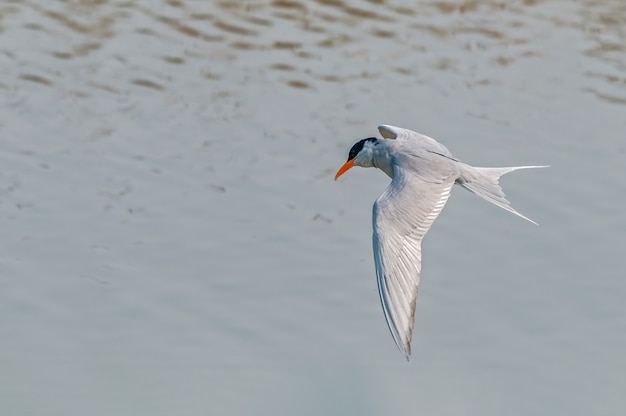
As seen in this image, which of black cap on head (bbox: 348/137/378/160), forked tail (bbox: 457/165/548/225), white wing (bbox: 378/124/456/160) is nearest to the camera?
forked tail (bbox: 457/165/548/225)

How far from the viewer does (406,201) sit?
321 inches

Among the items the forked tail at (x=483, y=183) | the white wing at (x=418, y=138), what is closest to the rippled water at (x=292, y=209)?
the white wing at (x=418, y=138)

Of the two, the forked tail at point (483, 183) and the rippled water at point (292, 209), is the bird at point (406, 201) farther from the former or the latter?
the rippled water at point (292, 209)

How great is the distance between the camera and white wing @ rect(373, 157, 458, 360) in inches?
282

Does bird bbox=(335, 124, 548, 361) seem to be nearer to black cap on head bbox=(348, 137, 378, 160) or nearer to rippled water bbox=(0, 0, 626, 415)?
black cap on head bbox=(348, 137, 378, 160)

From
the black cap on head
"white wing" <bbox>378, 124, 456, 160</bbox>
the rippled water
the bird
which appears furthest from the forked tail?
the rippled water

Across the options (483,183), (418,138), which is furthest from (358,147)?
(483,183)

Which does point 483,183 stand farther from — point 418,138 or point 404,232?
point 404,232

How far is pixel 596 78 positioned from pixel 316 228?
4037mm

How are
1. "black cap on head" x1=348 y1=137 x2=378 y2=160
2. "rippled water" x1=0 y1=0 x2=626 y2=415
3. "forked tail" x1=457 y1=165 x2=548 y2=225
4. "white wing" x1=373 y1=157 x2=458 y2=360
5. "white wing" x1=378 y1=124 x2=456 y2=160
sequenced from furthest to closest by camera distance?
"rippled water" x1=0 y1=0 x2=626 y2=415
"black cap on head" x1=348 y1=137 x2=378 y2=160
"white wing" x1=378 y1=124 x2=456 y2=160
"forked tail" x1=457 y1=165 x2=548 y2=225
"white wing" x1=373 y1=157 x2=458 y2=360

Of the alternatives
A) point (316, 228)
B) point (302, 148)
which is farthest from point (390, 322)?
point (302, 148)

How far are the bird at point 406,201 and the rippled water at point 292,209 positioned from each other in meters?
1.50

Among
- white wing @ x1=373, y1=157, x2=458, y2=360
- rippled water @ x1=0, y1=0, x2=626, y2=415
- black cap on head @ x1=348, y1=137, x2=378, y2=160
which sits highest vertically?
white wing @ x1=373, y1=157, x2=458, y2=360

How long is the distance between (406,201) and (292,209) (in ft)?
11.5
